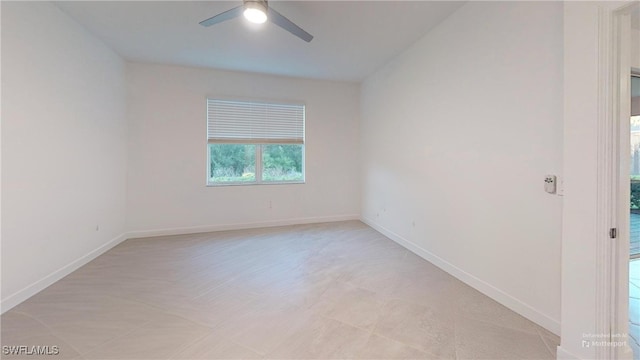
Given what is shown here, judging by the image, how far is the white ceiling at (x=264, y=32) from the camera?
267 cm

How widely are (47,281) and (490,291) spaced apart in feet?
13.8

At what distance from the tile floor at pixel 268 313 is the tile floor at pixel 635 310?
52 cm

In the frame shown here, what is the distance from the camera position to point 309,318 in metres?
2.10

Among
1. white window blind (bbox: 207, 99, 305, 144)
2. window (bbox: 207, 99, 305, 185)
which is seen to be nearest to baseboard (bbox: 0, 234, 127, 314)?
window (bbox: 207, 99, 305, 185)

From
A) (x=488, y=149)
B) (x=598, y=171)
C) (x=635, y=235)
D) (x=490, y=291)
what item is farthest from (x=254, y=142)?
(x=635, y=235)

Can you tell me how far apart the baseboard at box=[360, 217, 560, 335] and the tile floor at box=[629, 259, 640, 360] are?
444 millimetres

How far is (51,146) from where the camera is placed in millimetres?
2648

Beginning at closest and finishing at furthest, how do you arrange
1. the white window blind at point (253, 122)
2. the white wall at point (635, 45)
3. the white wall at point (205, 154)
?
the white wall at point (635, 45), the white wall at point (205, 154), the white window blind at point (253, 122)

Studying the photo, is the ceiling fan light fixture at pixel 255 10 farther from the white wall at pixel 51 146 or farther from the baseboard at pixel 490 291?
the baseboard at pixel 490 291

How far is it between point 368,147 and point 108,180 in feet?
13.5

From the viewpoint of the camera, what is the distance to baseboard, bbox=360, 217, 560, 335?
1962 mm

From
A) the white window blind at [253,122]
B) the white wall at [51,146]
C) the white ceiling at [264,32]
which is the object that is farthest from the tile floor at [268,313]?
the white ceiling at [264,32]

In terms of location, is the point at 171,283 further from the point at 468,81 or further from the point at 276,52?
the point at 468,81

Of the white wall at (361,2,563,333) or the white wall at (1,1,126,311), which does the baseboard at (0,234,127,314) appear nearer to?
the white wall at (1,1,126,311)
